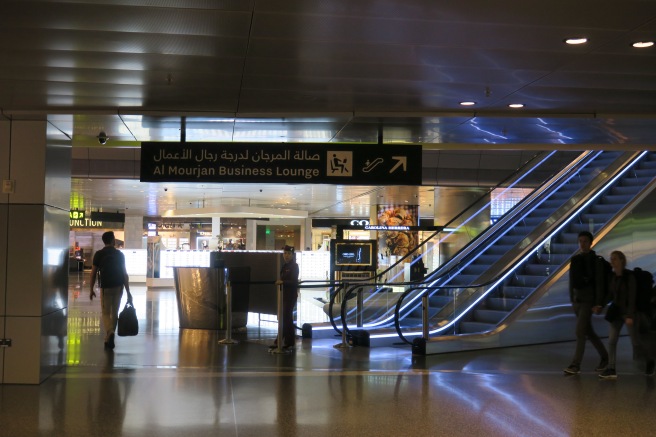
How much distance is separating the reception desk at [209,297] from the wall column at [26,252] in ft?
19.9

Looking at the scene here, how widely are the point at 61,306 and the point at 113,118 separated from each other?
7.84ft

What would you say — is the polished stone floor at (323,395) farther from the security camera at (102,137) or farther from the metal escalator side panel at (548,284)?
the security camera at (102,137)

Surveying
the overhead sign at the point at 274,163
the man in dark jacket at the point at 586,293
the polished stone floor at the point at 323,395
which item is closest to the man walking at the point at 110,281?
the polished stone floor at the point at 323,395

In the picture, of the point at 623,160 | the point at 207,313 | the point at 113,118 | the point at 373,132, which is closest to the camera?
the point at 113,118

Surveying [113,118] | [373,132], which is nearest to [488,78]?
[373,132]

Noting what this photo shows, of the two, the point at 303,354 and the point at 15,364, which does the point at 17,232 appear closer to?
the point at 15,364

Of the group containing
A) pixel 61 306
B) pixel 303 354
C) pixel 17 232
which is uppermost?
pixel 17 232

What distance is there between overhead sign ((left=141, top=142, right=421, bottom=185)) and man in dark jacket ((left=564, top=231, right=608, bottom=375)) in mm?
2268

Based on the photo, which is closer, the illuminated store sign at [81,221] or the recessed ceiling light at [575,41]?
the recessed ceiling light at [575,41]

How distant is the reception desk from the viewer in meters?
14.7

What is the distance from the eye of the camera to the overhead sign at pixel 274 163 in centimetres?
913

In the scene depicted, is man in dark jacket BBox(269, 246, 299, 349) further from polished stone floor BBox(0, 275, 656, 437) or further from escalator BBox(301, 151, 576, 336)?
escalator BBox(301, 151, 576, 336)

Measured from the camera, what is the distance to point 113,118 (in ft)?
29.5

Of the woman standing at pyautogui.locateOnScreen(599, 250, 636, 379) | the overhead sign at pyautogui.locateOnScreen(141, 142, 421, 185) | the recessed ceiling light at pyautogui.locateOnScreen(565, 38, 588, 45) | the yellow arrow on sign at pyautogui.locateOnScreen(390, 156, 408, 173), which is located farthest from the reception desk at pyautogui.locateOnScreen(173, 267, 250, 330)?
the recessed ceiling light at pyautogui.locateOnScreen(565, 38, 588, 45)
